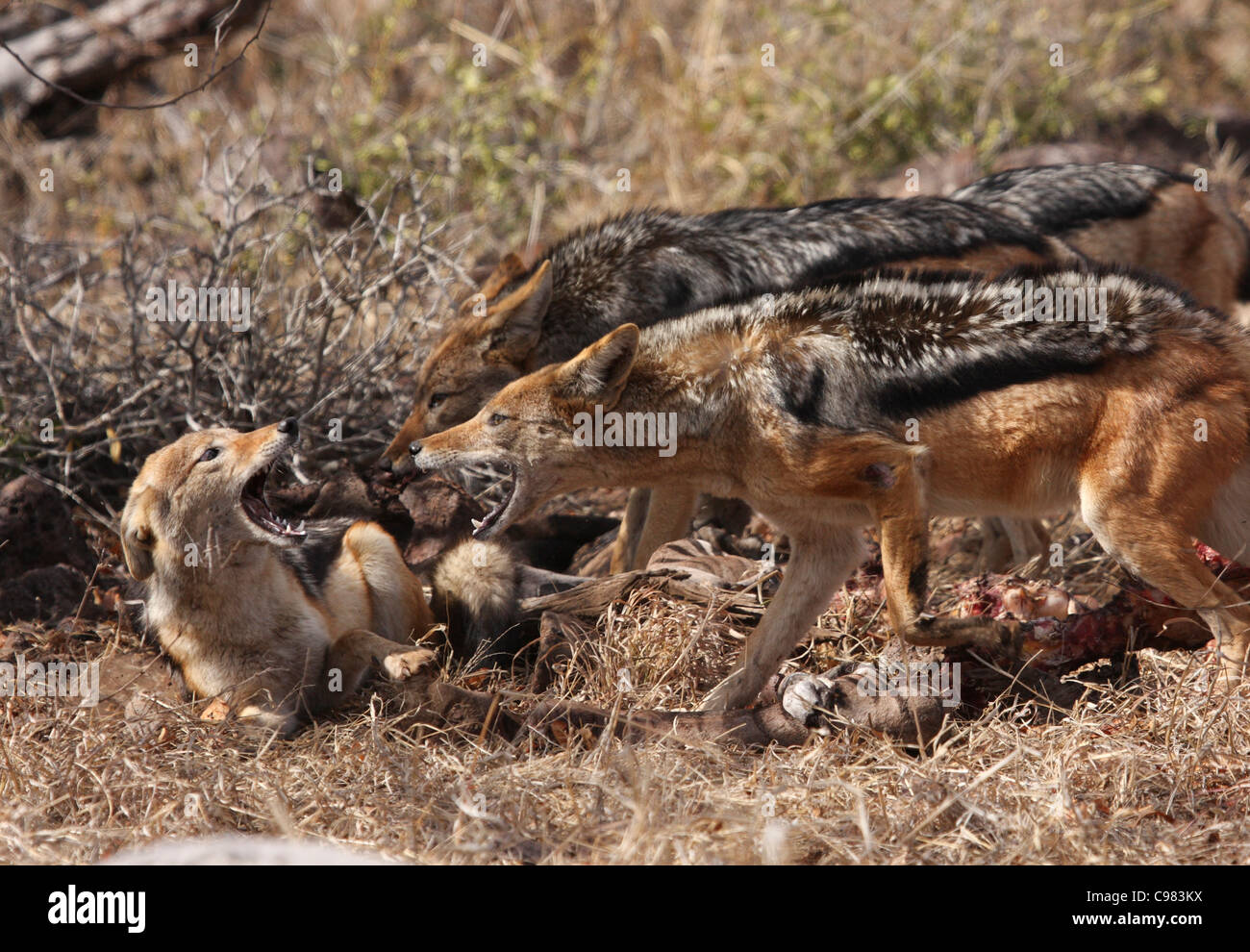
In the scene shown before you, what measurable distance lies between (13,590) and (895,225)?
16.9 ft

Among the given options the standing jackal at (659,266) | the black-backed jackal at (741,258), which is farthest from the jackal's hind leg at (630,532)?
the standing jackal at (659,266)

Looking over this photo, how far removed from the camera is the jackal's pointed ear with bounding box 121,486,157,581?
5504mm

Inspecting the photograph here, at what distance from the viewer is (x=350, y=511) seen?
22.8 ft

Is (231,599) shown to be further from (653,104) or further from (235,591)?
(653,104)

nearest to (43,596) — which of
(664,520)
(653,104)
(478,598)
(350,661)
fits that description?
(350,661)

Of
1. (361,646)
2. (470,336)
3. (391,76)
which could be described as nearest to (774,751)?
(361,646)

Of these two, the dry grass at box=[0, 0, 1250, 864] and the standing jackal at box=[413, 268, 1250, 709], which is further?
the standing jackal at box=[413, 268, 1250, 709]

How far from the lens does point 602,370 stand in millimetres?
5348

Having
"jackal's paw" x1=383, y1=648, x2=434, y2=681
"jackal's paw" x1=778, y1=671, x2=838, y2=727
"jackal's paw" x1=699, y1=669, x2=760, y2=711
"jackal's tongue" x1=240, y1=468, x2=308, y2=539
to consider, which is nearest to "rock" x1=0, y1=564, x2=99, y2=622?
"jackal's tongue" x1=240, y1=468, x2=308, y2=539

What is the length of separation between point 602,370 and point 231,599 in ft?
6.31

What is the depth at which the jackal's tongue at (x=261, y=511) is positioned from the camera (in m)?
5.63

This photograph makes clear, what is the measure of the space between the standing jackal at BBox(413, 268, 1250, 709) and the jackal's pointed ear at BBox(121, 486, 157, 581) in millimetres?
1243

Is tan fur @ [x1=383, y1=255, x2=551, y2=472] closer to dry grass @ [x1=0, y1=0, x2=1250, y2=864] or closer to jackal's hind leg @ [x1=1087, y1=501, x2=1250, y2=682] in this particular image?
dry grass @ [x1=0, y1=0, x2=1250, y2=864]
